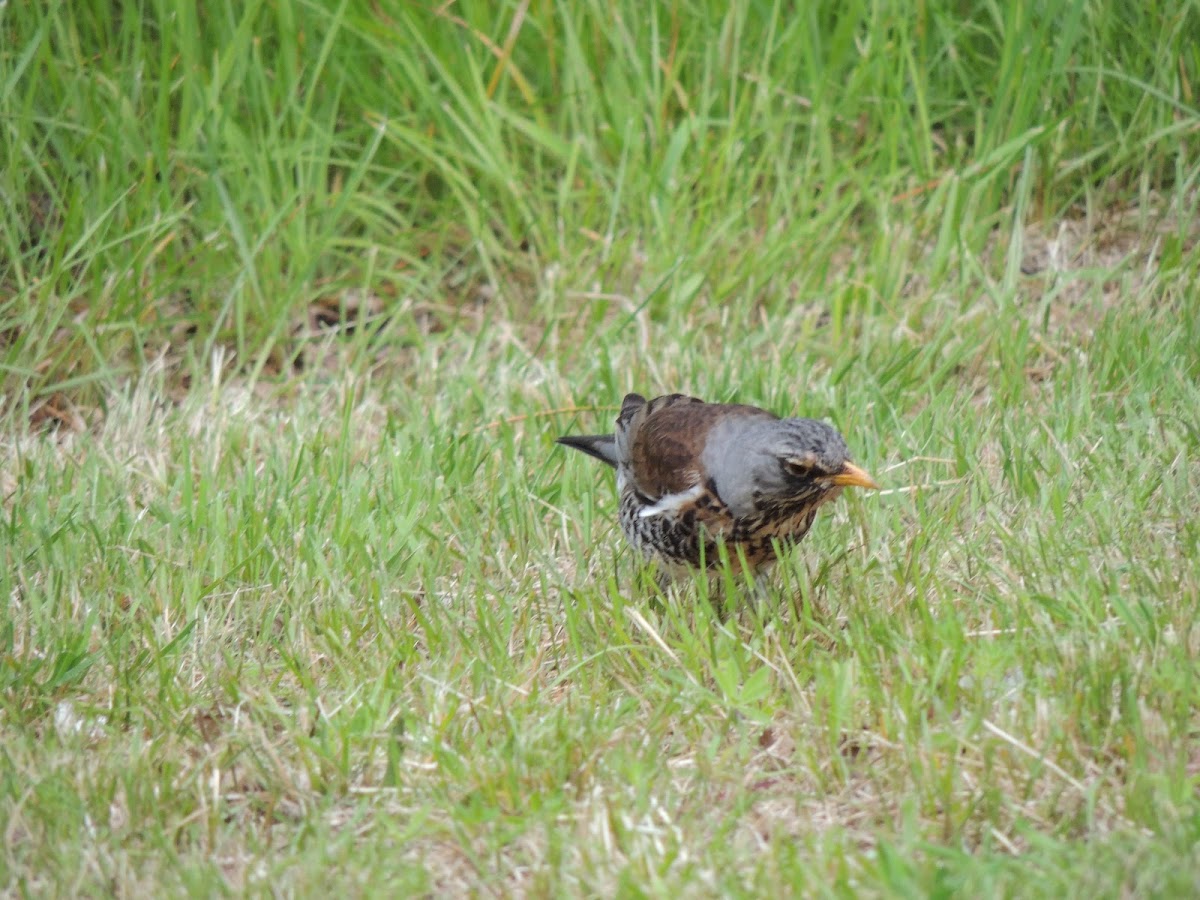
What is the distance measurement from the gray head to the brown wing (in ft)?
0.26

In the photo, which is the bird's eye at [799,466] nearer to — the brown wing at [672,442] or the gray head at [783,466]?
the gray head at [783,466]

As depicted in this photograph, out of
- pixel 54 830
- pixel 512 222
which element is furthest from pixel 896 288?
pixel 54 830

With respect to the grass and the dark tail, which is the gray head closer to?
the grass

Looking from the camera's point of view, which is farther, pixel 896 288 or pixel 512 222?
pixel 512 222

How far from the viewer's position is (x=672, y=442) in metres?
4.01

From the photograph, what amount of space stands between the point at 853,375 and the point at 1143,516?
1546mm

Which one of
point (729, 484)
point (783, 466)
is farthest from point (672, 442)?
point (783, 466)

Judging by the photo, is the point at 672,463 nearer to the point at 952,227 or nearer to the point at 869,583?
the point at 869,583

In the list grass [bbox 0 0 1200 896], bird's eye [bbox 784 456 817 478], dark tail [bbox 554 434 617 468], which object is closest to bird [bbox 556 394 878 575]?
bird's eye [bbox 784 456 817 478]

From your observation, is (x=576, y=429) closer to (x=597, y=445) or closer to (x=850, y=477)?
(x=597, y=445)

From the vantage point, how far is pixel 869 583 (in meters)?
3.86

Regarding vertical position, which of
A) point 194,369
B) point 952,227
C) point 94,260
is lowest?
point 194,369

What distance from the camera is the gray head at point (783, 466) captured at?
3.66 meters

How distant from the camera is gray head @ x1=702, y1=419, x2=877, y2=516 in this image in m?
3.66
